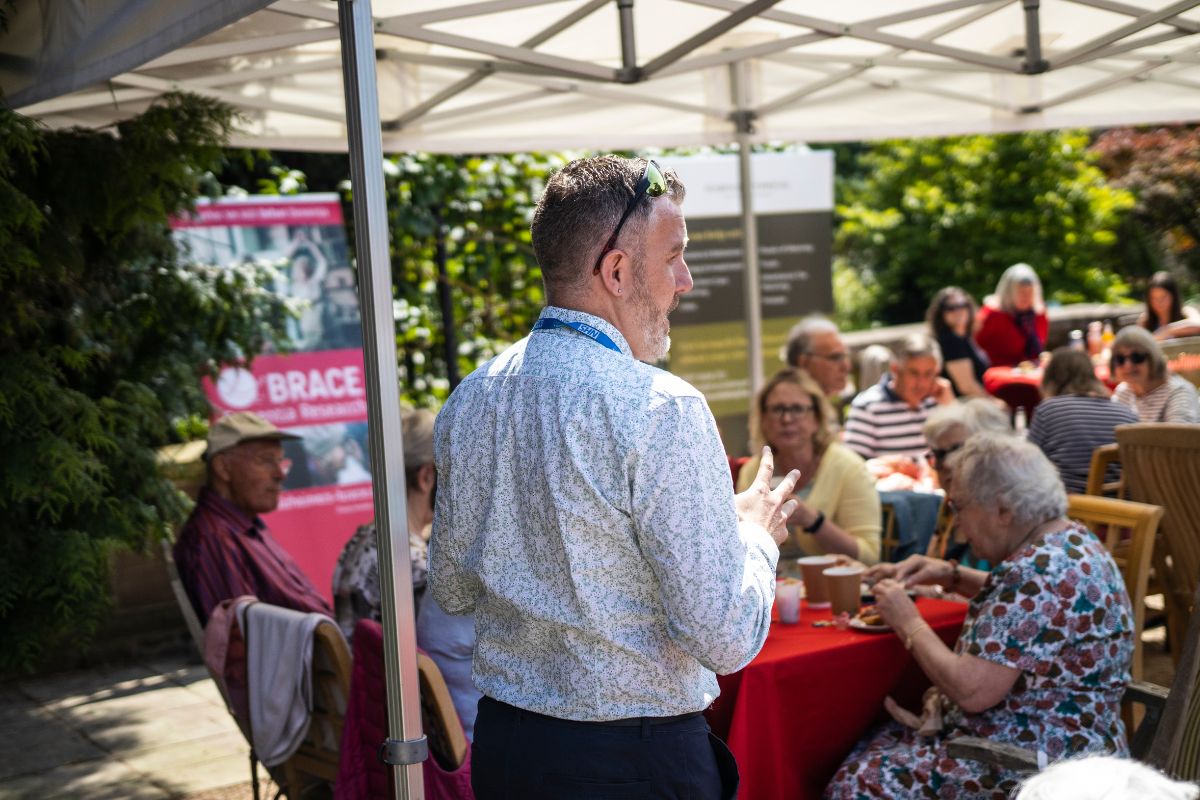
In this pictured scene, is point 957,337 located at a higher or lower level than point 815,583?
higher

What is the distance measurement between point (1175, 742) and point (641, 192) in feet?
5.30

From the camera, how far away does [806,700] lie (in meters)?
2.89

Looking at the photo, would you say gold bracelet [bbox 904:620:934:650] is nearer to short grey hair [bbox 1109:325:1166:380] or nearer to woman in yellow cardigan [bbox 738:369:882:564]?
woman in yellow cardigan [bbox 738:369:882:564]

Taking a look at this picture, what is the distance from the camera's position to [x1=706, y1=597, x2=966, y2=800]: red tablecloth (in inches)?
110

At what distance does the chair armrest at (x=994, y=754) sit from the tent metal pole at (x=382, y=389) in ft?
3.69

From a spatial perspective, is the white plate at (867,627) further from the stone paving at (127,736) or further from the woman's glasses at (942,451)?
the stone paving at (127,736)

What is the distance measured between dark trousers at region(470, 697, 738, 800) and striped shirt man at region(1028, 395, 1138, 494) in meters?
3.90

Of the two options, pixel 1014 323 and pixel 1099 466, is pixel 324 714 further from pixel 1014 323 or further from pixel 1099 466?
pixel 1014 323

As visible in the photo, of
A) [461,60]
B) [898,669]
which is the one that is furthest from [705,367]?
[898,669]

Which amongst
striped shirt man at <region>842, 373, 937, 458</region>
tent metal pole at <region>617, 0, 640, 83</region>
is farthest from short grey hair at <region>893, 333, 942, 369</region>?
tent metal pole at <region>617, 0, 640, 83</region>

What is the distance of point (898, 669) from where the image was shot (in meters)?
3.06

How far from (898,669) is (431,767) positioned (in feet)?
3.78

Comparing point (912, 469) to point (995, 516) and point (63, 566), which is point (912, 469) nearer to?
point (995, 516)

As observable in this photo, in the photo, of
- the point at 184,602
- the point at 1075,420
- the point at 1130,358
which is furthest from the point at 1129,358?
the point at 184,602
